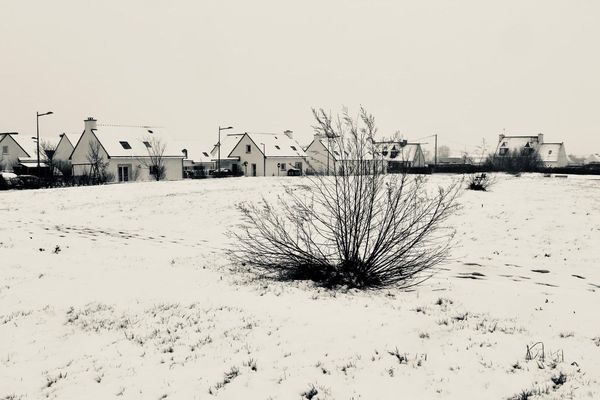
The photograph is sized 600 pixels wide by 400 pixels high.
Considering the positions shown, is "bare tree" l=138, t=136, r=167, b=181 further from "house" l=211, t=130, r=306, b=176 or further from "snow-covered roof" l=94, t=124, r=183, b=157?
"house" l=211, t=130, r=306, b=176

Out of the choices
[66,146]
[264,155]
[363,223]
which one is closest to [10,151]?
[66,146]

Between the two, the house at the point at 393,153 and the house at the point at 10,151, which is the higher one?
the house at the point at 10,151

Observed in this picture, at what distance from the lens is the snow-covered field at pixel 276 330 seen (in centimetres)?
497

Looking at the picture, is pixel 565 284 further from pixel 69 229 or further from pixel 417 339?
pixel 69 229

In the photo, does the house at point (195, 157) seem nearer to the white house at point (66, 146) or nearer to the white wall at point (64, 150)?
the white house at point (66, 146)

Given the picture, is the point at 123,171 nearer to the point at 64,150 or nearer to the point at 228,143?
the point at 64,150

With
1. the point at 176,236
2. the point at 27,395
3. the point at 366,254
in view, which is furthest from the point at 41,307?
the point at 176,236

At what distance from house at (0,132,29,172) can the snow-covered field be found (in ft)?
183

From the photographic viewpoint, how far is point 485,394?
4531 millimetres

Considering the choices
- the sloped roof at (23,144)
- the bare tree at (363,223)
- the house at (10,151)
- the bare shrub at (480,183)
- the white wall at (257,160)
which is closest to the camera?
the bare tree at (363,223)

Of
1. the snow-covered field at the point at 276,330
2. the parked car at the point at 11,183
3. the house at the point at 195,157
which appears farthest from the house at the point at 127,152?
the snow-covered field at the point at 276,330

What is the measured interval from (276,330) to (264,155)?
2133 inches

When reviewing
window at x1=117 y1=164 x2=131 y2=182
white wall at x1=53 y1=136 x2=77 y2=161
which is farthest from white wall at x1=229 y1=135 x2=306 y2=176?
white wall at x1=53 y1=136 x2=77 y2=161

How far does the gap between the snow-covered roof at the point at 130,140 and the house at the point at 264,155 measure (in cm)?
1206
